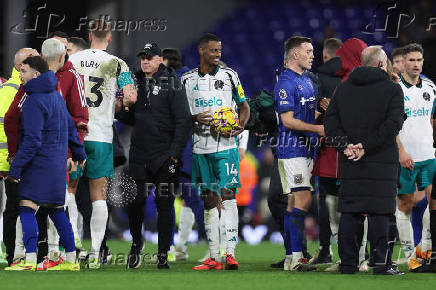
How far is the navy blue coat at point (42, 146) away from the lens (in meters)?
8.20

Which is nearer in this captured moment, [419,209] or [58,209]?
[58,209]

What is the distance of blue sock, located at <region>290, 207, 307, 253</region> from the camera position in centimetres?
887

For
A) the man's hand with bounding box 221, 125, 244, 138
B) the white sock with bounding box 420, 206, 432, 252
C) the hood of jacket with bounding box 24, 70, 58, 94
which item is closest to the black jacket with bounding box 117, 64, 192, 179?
the man's hand with bounding box 221, 125, 244, 138

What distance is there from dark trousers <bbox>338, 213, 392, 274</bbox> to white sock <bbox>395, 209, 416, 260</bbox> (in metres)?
1.28

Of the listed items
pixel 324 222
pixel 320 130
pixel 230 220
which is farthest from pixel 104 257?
pixel 320 130

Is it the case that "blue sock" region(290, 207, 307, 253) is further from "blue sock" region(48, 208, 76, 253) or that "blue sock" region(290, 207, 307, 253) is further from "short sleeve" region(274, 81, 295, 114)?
"blue sock" region(48, 208, 76, 253)

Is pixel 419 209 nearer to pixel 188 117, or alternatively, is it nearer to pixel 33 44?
pixel 188 117

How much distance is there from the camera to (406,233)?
956 centimetres

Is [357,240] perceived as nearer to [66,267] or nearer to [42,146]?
[66,267]

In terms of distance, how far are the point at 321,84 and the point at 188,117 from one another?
1.54 m

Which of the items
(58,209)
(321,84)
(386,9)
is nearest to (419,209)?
(321,84)

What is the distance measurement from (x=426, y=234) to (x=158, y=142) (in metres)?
3.01

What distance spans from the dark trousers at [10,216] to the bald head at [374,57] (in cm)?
368

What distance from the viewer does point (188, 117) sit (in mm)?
9422
